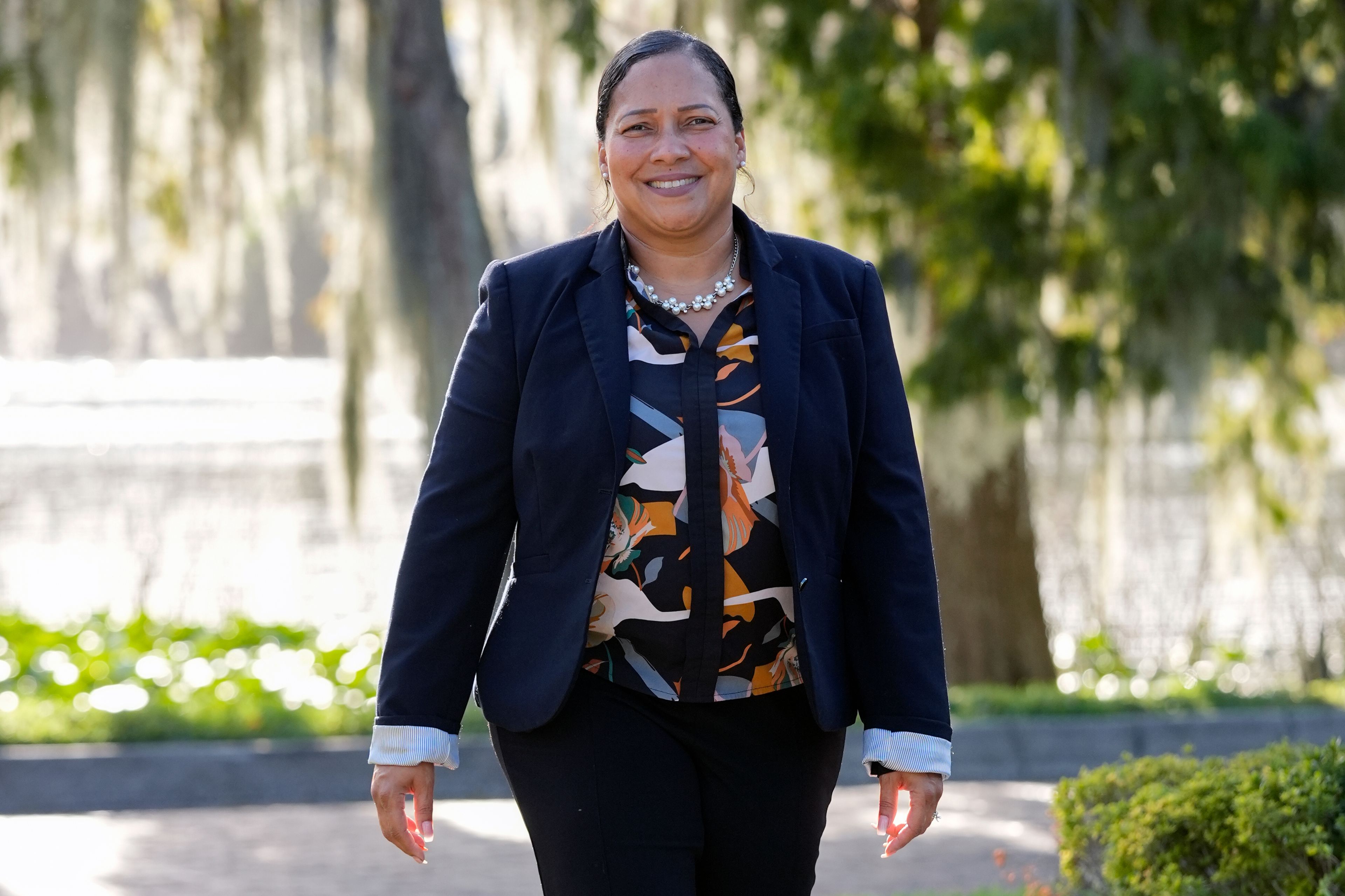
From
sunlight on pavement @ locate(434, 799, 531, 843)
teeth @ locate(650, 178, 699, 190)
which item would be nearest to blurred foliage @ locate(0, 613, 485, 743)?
sunlight on pavement @ locate(434, 799, 531, 843)

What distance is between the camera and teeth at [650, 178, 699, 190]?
2170mm

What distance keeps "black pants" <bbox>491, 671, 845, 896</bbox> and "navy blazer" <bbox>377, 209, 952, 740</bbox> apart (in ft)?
0.22

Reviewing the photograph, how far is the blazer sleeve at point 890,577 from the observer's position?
2133 mm

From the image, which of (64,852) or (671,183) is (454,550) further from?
(64,852)

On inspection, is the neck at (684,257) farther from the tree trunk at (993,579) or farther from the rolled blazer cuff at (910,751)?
the tree trunk at (993,579)

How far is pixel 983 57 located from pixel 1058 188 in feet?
2.80

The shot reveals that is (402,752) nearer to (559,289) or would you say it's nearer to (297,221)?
(559,289)

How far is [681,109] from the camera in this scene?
2160mm

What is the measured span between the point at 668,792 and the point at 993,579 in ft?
19.5

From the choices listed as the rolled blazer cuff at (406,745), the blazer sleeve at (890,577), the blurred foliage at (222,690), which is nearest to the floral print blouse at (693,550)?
the blazer sleeve at (890,577)

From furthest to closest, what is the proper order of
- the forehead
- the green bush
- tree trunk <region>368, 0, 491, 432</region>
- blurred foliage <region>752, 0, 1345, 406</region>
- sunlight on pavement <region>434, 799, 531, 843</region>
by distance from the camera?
tree trunk <region>368, 0, 491, 432</region> < blurred foliage <region>752, 0, 1345, 406</region> < sunlight on pavement <region>434, 799, 531, 843</region> < the green bush < the forehead

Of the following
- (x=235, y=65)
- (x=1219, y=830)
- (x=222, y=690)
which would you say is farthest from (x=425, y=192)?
(x=1219, y=830)

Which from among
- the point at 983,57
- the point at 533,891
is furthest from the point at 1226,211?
the point at 533,891

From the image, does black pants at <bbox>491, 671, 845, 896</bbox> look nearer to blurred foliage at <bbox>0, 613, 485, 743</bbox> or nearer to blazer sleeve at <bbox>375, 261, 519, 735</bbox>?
blazer sleeve at <bbox>375, 261, 519, 735</bbox>
